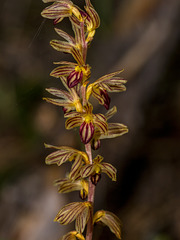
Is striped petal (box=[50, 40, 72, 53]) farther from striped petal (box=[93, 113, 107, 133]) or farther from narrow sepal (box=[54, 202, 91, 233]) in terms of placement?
narrow sepal (box=[54, 202, 91, 233])

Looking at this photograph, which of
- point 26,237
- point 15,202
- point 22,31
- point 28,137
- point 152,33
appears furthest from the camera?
point 22,31

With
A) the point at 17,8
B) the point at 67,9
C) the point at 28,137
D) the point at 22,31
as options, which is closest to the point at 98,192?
the point at 28,137

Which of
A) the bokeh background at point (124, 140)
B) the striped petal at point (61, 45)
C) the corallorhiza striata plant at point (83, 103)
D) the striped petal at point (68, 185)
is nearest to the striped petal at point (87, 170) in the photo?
the corallorhiza striata plant at point (83, 103)

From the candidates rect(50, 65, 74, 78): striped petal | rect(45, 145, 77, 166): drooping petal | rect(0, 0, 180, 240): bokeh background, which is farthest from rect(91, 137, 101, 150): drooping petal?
rect(0, 0, 180, 240): bokeh background

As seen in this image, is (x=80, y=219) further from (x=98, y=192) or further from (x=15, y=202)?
(x=15, y=202)

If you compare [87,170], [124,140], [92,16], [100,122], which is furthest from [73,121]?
[124,140]

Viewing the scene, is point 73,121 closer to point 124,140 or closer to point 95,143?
point 95,143
